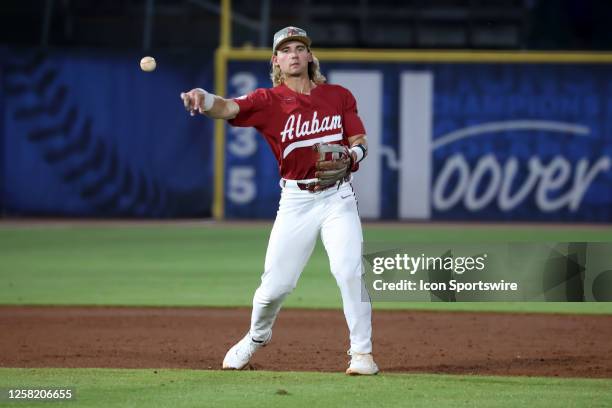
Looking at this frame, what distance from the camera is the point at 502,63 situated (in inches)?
769

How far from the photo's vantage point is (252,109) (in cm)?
700

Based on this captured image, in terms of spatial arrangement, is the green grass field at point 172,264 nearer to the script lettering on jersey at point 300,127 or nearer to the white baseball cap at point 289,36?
the script lettering on jersey at point 300,127

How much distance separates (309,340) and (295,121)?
7.99ft

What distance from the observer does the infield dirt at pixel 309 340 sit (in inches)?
302

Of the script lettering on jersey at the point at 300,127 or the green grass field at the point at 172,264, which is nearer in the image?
the script lettering on jersey at the point at 300,127

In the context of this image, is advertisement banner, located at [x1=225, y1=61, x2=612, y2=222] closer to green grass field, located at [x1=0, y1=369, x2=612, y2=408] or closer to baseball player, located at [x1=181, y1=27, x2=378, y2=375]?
baseball player, located at [x1=181, y1=27, x2=378, y2=375]

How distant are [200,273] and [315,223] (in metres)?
6.34

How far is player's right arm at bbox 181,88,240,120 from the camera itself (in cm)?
671

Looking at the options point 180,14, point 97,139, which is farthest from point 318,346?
point 180,14

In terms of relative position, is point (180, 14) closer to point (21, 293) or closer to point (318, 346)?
point (21, 293)

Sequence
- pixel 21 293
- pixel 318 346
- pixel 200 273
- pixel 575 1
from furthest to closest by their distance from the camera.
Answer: pixel 575 1 → pixel 200 273 → pixel 21 293 → pixel 318 346

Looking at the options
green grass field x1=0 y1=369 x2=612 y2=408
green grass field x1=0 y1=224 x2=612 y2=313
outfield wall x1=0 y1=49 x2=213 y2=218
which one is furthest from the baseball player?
outfield wall x1=0 y1=49 x2=213 y2=218

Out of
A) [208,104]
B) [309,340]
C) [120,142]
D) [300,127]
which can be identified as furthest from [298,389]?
[120,142]

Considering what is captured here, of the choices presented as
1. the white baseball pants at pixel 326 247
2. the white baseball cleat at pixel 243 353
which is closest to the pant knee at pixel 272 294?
the white baseball pants at pixel 326 247
